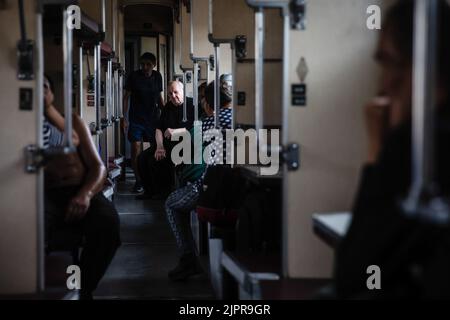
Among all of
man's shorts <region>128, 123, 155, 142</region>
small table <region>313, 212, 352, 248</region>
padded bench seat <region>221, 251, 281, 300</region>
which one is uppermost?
man's shorts <region>128, 123, 155, 142</region>

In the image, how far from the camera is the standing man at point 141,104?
32.0ft

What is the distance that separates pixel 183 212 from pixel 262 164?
886 millimetres

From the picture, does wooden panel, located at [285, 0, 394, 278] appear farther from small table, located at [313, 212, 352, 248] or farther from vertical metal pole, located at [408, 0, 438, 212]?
vertical metal pole, located at [408, 0, 438, 212]

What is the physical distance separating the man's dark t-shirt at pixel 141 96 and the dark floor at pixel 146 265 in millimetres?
1847

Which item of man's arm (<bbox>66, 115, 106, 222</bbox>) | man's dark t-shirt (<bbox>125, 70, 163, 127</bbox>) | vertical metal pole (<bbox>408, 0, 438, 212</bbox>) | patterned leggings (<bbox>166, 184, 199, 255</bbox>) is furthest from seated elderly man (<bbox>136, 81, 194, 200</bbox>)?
vertical metal pole (<bbox>408, 0, 438, 212</bbox>)

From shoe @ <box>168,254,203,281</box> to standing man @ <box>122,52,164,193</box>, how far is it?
4568 millimetres

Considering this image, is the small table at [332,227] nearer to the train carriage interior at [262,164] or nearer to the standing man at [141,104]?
the train carriage interior at [262,164]

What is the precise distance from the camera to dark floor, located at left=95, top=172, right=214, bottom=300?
Result: 4801 millimetres

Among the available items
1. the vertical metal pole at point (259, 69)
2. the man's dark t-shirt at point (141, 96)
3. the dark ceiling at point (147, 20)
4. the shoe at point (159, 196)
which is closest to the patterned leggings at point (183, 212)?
the vertical metal pole at point (259, 69)

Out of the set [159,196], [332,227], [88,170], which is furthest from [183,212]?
[159,196]

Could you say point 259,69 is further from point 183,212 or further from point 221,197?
point 183,212

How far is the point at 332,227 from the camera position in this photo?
2461mm

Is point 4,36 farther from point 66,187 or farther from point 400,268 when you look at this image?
point 400,268

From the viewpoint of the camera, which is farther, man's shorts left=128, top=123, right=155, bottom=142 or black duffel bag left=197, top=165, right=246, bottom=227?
man's shorts left=128, top=123, right=155, bottom=142
